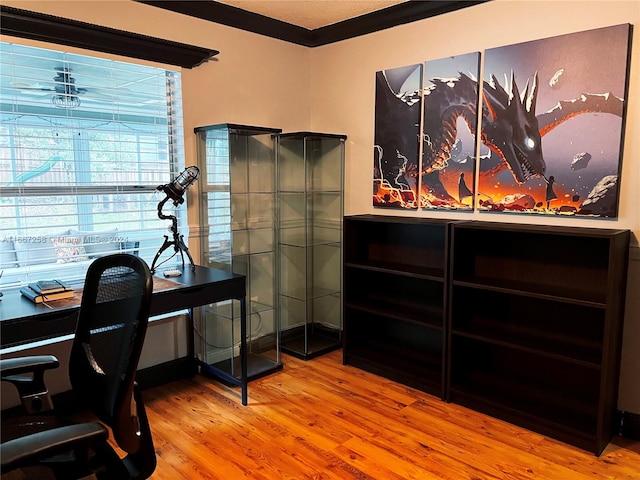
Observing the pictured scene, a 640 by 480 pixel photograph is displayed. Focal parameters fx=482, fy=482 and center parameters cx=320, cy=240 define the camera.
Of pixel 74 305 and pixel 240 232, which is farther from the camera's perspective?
pixel 240 232

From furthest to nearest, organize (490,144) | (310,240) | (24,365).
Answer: (310,240)
(490,144)
(24,365)

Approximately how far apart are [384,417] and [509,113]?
193 cm

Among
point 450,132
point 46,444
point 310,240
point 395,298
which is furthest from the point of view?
point 310,240

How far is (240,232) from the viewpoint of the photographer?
3.42 m

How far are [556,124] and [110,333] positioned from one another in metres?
2.45

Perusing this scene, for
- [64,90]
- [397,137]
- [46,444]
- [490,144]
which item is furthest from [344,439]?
[64,90]

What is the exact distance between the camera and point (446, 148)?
10.4ft

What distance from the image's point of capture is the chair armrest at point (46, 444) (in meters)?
1.16

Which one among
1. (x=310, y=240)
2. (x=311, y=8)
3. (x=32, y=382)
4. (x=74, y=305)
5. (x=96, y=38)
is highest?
(x=311, y=8)

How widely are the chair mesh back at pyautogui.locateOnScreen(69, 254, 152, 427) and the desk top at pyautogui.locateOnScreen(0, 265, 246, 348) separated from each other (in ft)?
1.71

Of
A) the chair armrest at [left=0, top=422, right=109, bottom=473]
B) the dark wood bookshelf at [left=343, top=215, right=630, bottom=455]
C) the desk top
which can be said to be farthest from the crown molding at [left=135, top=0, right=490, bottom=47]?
the chair armrest at [left=0, top=422, right=109, bottom=473]

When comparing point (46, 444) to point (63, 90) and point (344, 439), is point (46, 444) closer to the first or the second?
point (344, 439)

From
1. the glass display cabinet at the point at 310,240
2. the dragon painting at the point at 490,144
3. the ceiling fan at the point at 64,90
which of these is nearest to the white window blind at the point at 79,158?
the ceiling fan at the point at 64,90

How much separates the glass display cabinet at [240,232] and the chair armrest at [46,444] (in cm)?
193
